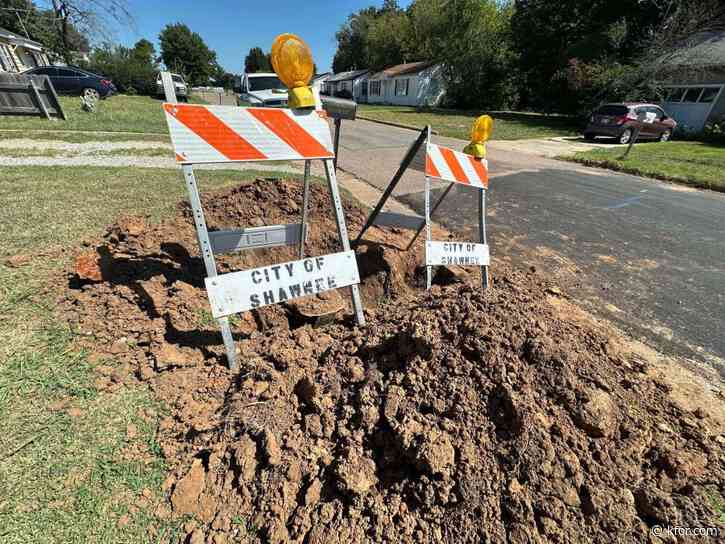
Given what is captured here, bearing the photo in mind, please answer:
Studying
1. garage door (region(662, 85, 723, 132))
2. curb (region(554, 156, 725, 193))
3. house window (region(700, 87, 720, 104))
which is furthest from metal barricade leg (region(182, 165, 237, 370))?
house window (region(700, 87, 720, 104))

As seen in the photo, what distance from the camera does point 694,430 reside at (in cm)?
173

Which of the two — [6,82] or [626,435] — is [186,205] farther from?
[6,82]

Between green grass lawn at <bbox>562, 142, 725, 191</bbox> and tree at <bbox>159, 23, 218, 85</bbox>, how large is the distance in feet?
199

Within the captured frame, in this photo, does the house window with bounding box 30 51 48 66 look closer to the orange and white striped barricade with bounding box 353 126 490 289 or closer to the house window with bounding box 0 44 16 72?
the house window with bounding box 0 44 16 72

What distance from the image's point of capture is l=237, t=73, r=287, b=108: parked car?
40.3 ft

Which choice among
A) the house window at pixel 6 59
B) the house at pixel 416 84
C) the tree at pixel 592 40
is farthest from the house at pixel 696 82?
the house window at pixel 6 59

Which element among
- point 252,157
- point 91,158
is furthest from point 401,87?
point 252,157

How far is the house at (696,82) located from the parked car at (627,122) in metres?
3.25

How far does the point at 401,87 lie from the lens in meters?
35.8

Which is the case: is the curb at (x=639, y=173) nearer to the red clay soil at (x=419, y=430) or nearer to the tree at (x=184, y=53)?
the red clay soil at (x=419, y=430)

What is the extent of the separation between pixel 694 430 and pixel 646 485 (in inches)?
24.2

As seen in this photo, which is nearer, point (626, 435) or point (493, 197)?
point (626, 435)

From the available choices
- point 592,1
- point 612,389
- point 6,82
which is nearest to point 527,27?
point 592,1

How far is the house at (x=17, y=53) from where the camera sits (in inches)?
1012
